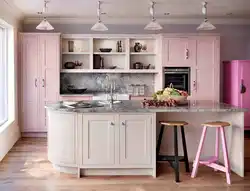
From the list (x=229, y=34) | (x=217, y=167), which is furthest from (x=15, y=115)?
(x=229, y=34)

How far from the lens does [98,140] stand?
4688 millimetres

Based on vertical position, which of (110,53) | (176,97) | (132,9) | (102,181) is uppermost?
(132,9)

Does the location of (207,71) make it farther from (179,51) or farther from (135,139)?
Result: (135,139)

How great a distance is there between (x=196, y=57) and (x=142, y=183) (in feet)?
12.8

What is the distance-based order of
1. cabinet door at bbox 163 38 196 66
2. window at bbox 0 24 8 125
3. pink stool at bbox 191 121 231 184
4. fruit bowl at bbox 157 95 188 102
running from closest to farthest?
pink stool at bbox 191 121 231 184 → fruit bowl at bbox 157 95 188 102 → window at bbox 0 24 8 125 → cabinet door at bbox 163 38 196 66

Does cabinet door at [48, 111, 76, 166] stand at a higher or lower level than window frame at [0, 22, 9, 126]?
lower

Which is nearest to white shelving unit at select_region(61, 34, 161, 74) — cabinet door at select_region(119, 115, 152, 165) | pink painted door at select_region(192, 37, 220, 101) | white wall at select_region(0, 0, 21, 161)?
pink painted door at select_region(192, 37, 220, 101)

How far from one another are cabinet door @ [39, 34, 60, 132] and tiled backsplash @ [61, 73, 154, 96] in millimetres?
577

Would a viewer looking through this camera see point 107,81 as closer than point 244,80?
No

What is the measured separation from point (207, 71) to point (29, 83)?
3.55 metres

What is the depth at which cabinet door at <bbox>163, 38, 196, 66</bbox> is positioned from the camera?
7.70m

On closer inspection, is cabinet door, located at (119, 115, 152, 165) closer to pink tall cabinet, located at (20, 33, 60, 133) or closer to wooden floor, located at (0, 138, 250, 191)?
wooden floor, located at (0, 138, 250, 191)

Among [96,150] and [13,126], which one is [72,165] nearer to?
[96,150]

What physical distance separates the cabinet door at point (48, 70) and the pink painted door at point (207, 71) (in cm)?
276
